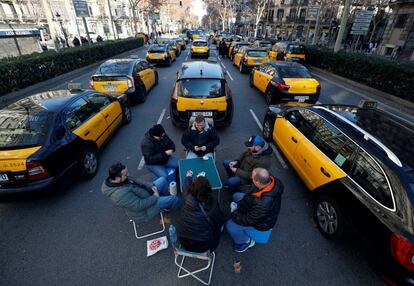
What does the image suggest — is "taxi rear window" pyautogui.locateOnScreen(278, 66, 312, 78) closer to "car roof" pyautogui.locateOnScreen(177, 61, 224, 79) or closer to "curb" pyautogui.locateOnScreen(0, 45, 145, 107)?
"car roof" pyautogui.locateOnScreen(177, 61, 224, 79)

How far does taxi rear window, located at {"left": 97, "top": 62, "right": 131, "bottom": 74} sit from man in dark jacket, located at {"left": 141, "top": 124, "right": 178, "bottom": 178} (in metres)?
5.21

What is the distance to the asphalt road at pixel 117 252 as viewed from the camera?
263cm

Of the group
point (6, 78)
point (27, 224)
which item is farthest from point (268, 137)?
point (6, 78)

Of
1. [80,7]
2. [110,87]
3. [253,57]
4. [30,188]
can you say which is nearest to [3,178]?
[30,188]

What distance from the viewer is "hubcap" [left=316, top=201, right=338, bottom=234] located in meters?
2.99

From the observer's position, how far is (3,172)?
10.1ft

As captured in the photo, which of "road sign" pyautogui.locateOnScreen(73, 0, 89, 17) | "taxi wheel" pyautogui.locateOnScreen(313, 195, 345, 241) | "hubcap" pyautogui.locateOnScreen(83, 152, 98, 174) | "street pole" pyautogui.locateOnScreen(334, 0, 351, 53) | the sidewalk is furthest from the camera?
"road sign" pyautogui.locateOnScreen(73, 0, 89, 17)

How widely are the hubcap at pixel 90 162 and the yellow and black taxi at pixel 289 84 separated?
20.8ft

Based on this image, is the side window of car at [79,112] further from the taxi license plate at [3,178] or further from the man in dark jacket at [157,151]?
the man in dark jacket at [157,151]

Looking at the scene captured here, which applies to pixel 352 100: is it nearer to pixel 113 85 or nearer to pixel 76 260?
pixel 113 85

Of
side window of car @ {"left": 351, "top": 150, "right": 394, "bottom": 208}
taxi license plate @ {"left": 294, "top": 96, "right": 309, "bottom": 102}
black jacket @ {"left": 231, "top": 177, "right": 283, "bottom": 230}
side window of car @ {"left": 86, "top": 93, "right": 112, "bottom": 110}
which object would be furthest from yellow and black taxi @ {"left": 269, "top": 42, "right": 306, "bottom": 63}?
black jacket @ {"left": 231, "top": 177, "right": 283, "bottom": 230}

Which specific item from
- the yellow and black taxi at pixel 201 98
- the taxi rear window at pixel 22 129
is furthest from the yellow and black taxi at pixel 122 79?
the taxi rear window at pixel 22 129

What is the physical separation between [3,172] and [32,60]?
988cm

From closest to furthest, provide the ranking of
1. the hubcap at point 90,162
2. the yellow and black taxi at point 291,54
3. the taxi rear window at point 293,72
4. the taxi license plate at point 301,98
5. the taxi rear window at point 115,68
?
the hubcap at point 90,162 → the taxi license plate at point 301,98 → the taxi rear window at point 115,68 → the taxi rear window at point 293,72 → the yellow and black taxi at point 291,54
